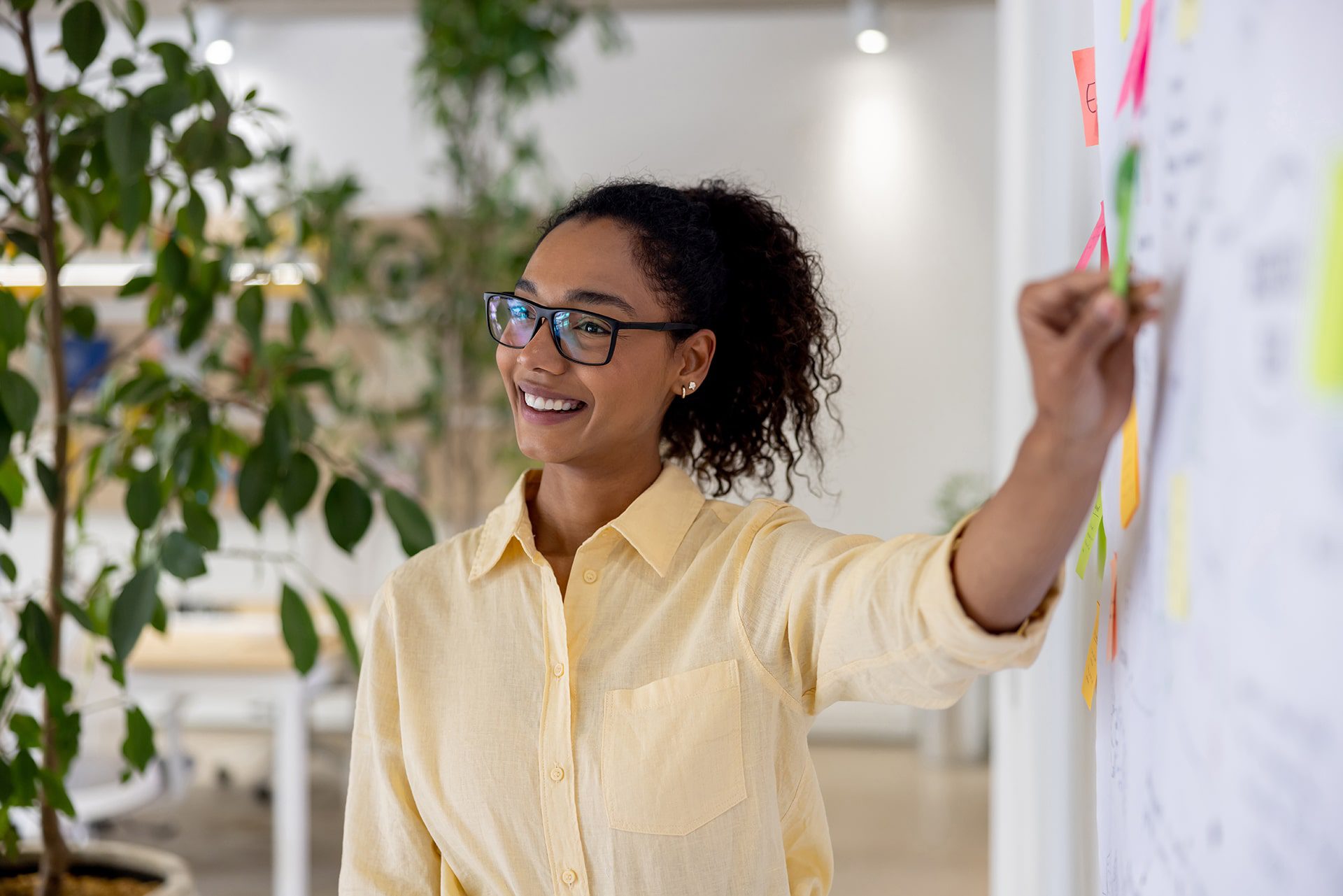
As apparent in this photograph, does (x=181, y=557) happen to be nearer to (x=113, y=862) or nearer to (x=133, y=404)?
(x=133, y=404)

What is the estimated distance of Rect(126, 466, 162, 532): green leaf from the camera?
66.2 inches

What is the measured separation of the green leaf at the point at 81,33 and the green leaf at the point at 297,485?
594mm

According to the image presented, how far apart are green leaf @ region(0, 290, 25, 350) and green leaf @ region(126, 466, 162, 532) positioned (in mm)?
238

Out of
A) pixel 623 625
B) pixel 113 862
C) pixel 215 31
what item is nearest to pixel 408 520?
pixel 623 625

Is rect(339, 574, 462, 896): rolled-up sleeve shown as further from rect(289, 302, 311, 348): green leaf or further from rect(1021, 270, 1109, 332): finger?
rect(289, 302, 311, 348): green leaf

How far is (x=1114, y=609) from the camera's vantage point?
89 centimetres

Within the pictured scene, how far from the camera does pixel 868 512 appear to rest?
5.32 meters

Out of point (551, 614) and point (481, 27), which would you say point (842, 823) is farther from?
point (551, 614)

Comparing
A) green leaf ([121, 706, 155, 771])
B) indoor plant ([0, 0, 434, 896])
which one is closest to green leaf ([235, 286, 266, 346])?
indoor plant ([0, 0, 434, 896])

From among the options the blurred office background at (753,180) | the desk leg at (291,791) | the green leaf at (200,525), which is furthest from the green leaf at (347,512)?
the blurred office background at (753,180)

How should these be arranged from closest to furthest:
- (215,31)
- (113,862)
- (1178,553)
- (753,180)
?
1. (1178,553)
2. (113,862)
3. (753,180)
4. (215,31)

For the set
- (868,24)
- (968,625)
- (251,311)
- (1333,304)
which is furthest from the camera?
(868,24)

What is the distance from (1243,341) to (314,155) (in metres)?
5.44

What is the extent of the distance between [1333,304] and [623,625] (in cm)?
82
